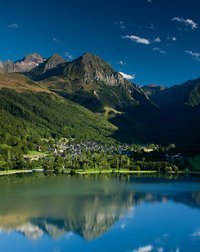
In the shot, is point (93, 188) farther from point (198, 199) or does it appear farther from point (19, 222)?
point (19, 222)

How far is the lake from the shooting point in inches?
2603

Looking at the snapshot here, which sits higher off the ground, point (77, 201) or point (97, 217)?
point (77, 201)

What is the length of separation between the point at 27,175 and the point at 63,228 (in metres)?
94.8

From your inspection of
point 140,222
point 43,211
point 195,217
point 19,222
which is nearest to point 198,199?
point 195,217

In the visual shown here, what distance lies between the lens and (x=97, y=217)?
86.6 m

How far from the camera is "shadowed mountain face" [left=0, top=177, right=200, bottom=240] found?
76.9 metres

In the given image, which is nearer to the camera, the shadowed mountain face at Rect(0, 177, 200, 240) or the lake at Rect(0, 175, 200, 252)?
the lake at Rect(0, 175, 200, 252)

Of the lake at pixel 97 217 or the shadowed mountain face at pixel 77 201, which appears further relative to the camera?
the shadowed mountain face at pixel 77 201

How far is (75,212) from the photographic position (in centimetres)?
9138

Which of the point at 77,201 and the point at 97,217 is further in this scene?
the point at 77,201

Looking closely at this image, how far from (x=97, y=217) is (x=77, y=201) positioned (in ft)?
68.2

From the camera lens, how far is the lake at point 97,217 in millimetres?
66125

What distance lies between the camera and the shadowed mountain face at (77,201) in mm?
76875

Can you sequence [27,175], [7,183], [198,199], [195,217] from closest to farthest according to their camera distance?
1. [195,217]
2. [198,199]
3. [7,183]
4. [27,175]
